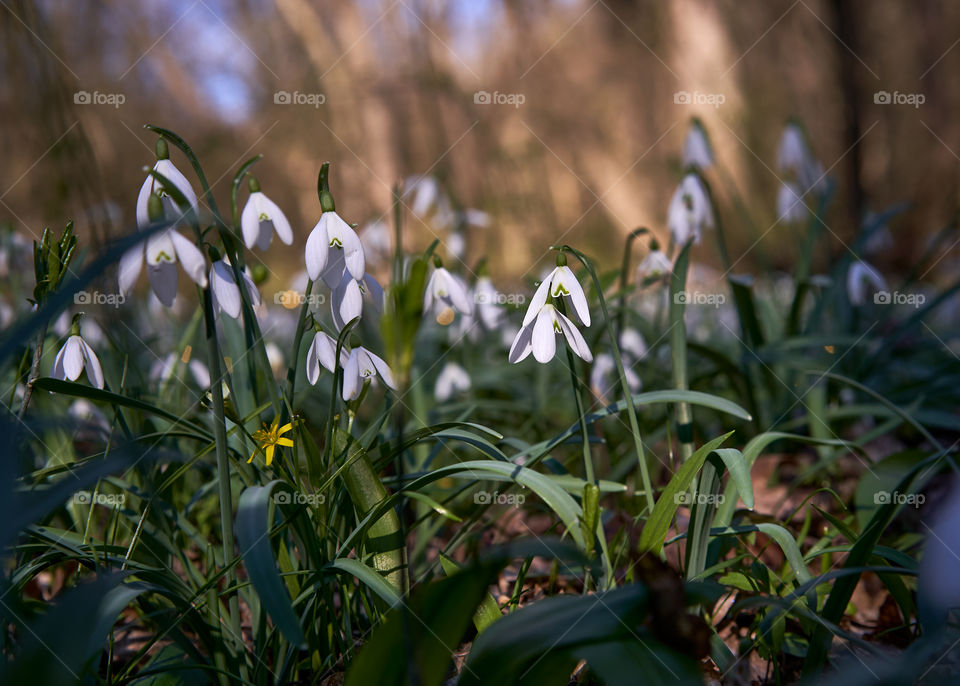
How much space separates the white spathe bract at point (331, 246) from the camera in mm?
1114

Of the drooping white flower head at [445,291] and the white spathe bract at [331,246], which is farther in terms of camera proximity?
the drooping white flower head at [445,291]

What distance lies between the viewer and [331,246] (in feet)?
3.80

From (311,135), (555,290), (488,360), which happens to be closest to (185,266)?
(555,290)

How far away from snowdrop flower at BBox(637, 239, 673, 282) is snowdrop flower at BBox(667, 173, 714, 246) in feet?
0.43

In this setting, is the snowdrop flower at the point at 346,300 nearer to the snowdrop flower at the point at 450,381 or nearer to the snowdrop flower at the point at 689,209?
the snowdrop flower at the point at 450,381

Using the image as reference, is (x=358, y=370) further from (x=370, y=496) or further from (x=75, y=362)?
(x=75, y=362)

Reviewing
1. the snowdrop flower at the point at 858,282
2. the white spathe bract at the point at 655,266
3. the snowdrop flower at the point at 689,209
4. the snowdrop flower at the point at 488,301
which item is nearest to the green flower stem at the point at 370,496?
the snowdrop flower at the point at 488,301

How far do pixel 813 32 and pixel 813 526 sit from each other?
7.49m

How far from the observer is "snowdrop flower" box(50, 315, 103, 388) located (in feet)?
3.81

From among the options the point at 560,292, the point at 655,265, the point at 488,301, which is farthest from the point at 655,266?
the point at 560,292

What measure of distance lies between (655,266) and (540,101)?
10.1 meters

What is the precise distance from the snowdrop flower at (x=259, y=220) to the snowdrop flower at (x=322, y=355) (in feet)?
0.66

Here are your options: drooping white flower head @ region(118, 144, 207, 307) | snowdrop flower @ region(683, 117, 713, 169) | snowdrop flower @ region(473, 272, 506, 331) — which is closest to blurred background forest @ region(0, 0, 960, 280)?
snowdrop flower @ region(683, 117, 713, 169)

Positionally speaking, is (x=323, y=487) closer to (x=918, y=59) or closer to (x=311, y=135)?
(x=311, y=135)
